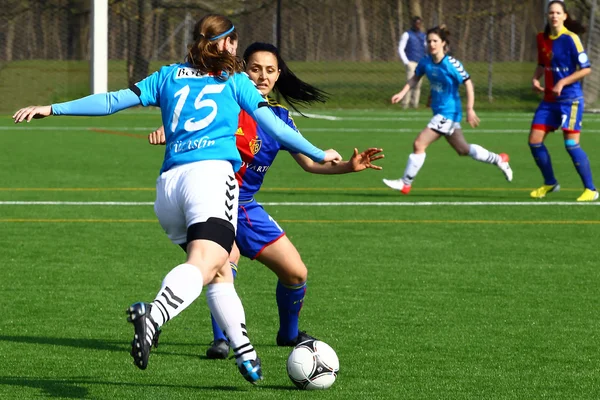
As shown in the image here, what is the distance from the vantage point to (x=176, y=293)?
4.56 meters

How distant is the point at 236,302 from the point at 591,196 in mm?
8516

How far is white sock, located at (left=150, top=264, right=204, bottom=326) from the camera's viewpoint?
4506mm

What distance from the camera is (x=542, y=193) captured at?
13.3 m

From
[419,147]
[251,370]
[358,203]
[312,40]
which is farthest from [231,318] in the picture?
[312,40]

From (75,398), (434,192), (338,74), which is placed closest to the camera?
(75,398)

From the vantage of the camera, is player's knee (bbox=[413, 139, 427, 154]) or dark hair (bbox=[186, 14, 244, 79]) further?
player's knee (bbox=[413, 139, 427, 154])

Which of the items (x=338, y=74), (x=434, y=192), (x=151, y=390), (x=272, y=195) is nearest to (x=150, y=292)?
(x=151, y=390)

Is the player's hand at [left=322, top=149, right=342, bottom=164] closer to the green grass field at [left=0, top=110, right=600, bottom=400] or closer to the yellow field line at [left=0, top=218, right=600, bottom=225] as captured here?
the green grass field at [left=0, top=110, right=600, bottom=400]

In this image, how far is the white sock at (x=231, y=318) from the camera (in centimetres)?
499

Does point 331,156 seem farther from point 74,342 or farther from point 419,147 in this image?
point 419,147

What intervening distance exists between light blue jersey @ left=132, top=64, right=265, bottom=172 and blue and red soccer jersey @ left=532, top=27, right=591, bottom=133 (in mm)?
8256

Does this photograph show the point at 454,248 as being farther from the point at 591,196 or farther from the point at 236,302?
the point at 236,302

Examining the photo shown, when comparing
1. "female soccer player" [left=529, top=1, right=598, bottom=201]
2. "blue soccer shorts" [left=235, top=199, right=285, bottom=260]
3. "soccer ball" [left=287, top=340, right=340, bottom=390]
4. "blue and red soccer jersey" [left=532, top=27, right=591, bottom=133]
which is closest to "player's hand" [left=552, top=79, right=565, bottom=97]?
"female soccer player" [left=529, top=1, right=598, bottom=201]

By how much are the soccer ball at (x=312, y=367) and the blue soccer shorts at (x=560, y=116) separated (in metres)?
7.90
